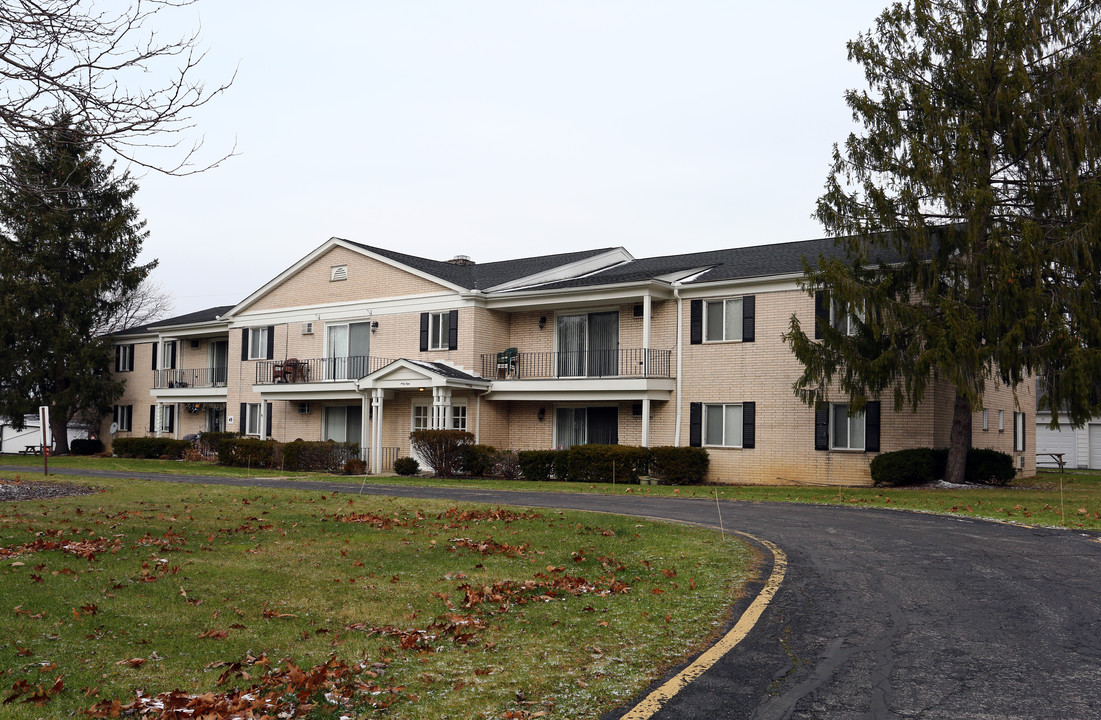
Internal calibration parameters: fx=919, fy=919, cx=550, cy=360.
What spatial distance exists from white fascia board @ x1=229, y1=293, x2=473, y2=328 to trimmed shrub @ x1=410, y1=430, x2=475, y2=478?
495cm

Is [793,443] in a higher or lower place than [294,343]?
lower

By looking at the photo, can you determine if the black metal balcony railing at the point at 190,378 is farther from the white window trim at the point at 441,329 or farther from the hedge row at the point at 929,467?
the hedge row at the point at 929,467

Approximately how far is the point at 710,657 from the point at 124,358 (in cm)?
4440

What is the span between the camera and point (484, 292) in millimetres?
30438

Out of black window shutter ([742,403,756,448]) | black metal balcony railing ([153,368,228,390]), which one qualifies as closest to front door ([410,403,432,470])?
black window shutter ([742,403,756,448])

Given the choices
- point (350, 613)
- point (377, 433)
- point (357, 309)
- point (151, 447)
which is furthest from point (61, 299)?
point (350, 613)

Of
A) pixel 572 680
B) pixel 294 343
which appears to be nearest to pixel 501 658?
pixel 572 680

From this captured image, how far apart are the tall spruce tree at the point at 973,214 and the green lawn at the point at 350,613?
443 inches

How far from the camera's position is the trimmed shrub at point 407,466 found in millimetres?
29016

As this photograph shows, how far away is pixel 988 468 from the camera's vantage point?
2395 cm

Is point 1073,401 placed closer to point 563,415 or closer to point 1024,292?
point 1024,292

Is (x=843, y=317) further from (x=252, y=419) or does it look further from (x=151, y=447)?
(x=151, y=447)

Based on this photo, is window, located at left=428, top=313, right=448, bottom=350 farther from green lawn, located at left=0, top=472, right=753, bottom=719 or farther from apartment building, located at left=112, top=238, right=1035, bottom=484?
green lawn, located at left=0, top=472, right=753, bottom=719

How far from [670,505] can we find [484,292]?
48.1 ft
